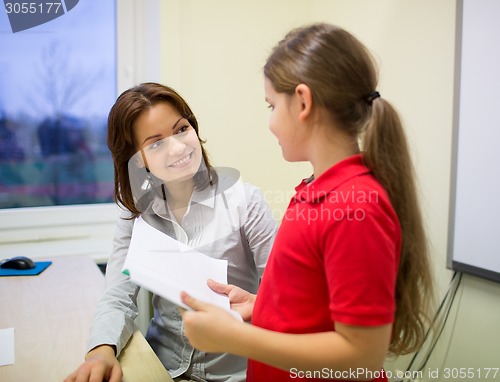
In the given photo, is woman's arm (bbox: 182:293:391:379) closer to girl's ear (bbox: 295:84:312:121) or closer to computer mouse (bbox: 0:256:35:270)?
girl's ear (bbox: 295:84:312:121)

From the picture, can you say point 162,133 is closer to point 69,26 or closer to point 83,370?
point 83,370

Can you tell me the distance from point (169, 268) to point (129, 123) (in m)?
0.55

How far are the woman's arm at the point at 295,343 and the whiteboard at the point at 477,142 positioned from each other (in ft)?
3.22

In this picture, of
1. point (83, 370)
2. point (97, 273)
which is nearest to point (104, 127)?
point (97, 273)

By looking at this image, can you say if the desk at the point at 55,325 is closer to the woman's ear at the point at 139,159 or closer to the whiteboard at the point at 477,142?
the woman's ear at the point at 139,159

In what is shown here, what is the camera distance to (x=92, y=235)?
2.19 m

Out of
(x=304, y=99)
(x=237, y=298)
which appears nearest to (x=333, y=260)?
(x=304, y=99)

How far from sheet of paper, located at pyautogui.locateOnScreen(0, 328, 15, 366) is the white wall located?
3.68 ft

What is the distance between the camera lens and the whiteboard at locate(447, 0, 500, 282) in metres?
1.32

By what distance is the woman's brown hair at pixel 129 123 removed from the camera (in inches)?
44.9

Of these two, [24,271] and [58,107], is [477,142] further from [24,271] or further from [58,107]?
[58,107]
